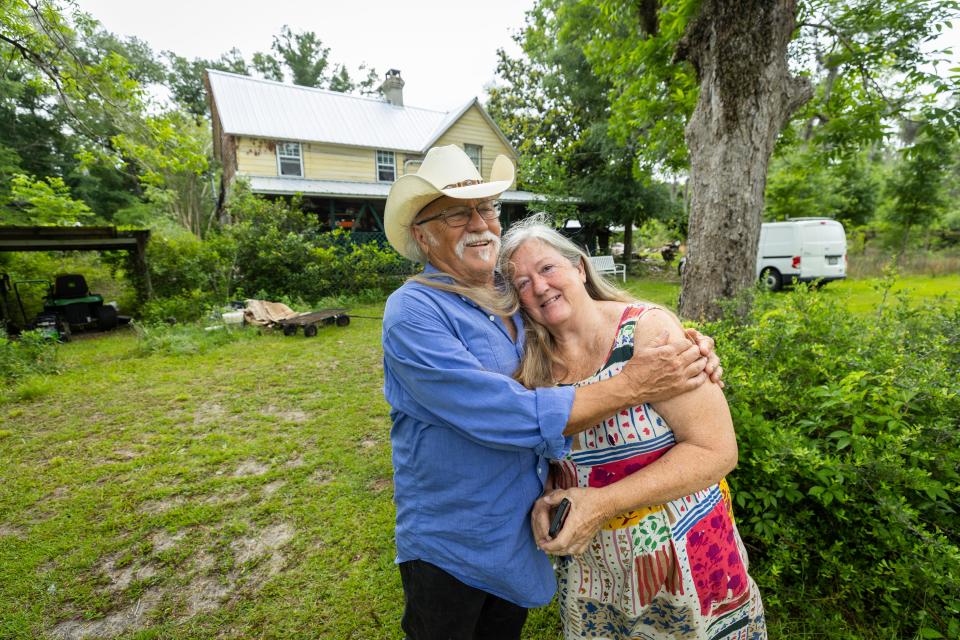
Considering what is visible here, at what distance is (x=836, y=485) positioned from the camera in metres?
2.02

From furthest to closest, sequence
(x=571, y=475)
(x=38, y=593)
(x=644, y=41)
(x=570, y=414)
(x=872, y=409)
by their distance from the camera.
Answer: (x=644, y=41) → (x=38, y=593) → (x=872, y=409) → (x=571, y=475) → (x=570, y=414)

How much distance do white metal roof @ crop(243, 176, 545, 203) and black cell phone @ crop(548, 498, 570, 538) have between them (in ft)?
45.7

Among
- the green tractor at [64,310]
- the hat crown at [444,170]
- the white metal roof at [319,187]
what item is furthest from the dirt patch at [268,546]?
the white metal roof at [319,187]

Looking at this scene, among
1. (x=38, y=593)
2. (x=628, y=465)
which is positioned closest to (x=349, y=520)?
(x=38, y=593)

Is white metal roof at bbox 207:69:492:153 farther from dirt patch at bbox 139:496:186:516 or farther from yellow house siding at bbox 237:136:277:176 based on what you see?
dirt patch at bbox 139:496:186:516

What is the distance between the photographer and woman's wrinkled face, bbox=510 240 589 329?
168 centimetres

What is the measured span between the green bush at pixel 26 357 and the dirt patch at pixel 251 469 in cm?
569

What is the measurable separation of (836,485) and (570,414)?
1.70 meters

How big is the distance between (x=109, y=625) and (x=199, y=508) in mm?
1132

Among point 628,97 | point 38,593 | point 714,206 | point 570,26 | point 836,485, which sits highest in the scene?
point 570,26

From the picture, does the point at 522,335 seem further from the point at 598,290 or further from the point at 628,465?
the point at 628,465

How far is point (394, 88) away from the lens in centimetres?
2083

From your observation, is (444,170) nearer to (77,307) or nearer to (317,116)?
(77,307)

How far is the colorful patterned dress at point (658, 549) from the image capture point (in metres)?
1.49
